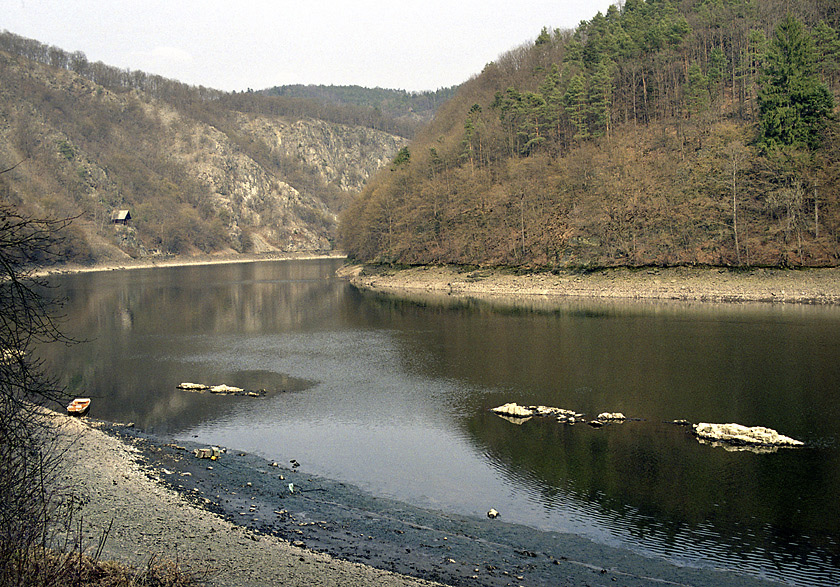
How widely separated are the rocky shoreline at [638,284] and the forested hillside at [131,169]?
69012 millimetres

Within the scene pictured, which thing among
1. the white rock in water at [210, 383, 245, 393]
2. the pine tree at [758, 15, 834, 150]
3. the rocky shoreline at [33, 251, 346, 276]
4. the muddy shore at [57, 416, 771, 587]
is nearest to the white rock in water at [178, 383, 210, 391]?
the white rock in water at [210, 383, 245, 393]

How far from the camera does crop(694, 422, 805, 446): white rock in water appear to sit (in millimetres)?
18688

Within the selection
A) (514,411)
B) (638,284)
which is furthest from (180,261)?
(514,411)

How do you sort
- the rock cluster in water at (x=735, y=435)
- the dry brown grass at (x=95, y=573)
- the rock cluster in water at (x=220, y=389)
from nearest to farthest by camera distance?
the dry brown grass at (x=95, y=573), the rock cluster in water at (x=735, y=435), the rock cluster in water at (x=220, y=389)

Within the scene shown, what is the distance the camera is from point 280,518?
14.6m

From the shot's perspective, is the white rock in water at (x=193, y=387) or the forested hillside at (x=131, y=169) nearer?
the white rock in water at (x=193, y=387)

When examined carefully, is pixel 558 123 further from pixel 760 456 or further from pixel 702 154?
pixel 760 456

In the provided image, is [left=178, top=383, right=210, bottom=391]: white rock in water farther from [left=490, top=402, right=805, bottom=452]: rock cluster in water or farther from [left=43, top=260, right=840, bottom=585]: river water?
[left=490, top=402, right=805, bottom=452]: rock cluster in water

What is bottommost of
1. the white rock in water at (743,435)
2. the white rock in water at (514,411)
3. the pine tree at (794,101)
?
the white rock in water at (514,411)

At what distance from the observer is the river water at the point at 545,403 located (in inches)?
575

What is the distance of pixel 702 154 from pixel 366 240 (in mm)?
45749

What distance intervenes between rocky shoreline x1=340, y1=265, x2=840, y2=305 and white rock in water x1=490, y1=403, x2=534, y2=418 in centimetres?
3347

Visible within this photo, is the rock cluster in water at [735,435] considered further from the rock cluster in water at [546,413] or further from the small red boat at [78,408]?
the small red boat at [78,408]

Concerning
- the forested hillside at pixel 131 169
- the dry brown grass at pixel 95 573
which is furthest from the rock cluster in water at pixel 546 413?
the forested hillside at pixel 131 169
